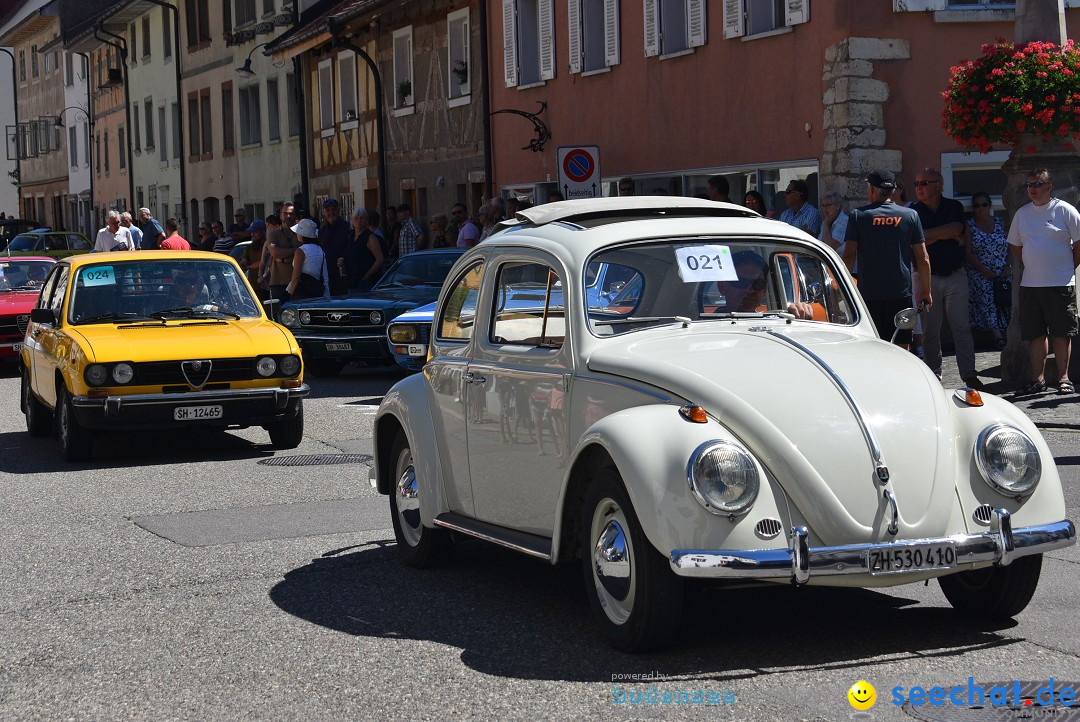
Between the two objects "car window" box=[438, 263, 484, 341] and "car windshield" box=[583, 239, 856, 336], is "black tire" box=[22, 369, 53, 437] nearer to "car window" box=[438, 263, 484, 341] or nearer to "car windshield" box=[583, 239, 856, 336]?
"car window" box=[438, 263, 484, 341]

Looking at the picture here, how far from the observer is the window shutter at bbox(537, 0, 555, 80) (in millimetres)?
28828

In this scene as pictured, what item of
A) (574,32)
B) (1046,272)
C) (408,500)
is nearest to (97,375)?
(408,500)

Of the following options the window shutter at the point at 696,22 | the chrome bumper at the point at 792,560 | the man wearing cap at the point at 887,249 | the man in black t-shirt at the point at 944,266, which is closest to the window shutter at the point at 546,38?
the window shutter at the point at 696,22

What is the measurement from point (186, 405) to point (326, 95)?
29318 mm

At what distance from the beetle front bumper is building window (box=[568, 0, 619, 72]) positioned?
49.3 feet

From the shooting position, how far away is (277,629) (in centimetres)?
680

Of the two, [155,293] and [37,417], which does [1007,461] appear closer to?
[155,293]

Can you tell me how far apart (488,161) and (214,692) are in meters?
26.2

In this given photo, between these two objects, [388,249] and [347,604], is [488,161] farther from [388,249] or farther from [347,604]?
[347,604]

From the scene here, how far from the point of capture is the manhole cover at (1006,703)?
17.0ft

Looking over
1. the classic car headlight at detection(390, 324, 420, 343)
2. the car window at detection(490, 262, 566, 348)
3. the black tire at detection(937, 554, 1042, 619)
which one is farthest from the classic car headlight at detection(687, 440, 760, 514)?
the classic car headlight at detection(390, 324, 420, 343)

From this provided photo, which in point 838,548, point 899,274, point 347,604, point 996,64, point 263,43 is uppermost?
point 263,43

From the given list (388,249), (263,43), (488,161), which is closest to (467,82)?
(488,161)

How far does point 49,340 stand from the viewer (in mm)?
13719
